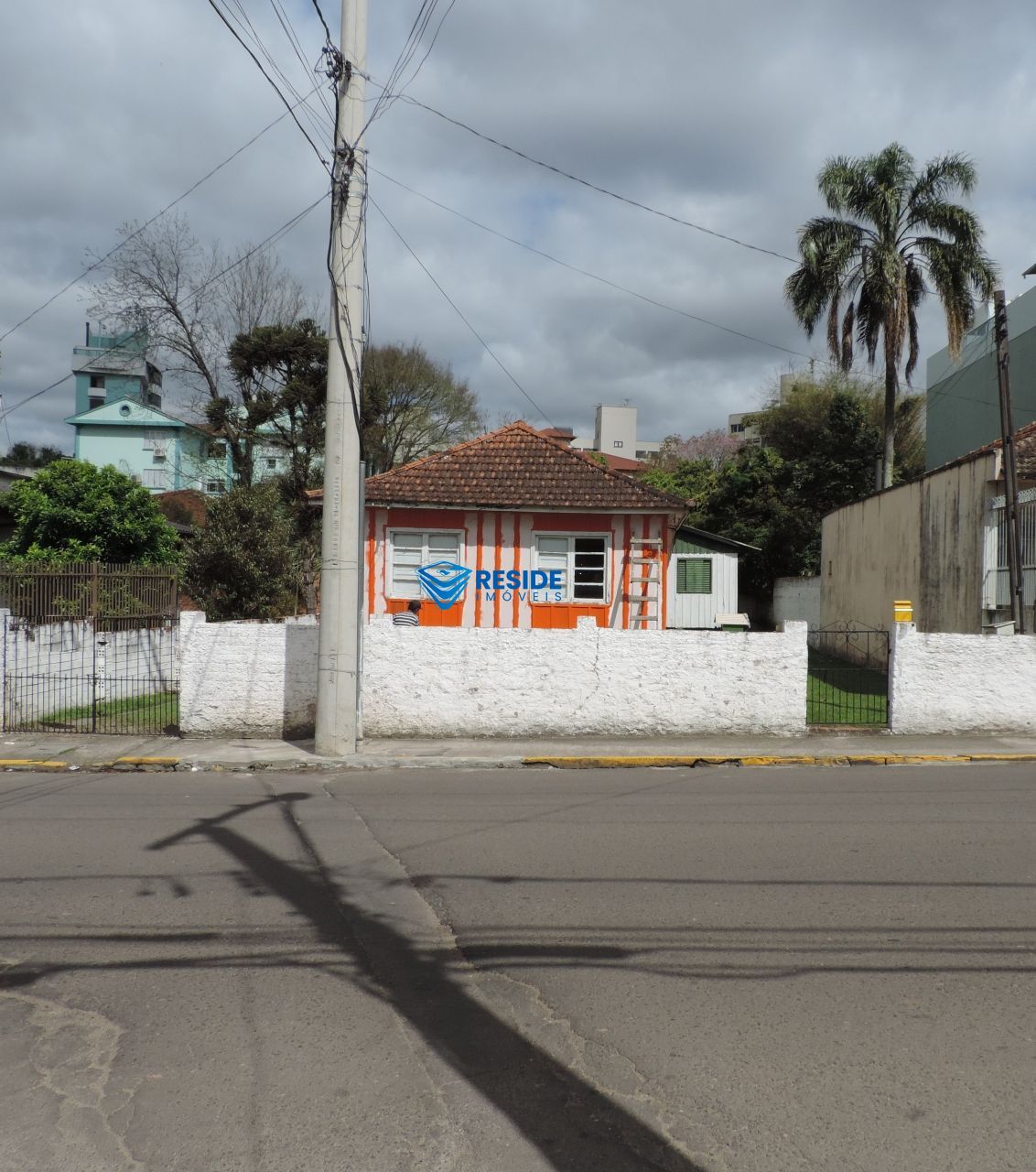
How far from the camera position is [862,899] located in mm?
6363

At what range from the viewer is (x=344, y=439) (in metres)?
12.7

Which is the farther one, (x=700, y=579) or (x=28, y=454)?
(x=28, y=454)

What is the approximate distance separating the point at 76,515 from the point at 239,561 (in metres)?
3.98

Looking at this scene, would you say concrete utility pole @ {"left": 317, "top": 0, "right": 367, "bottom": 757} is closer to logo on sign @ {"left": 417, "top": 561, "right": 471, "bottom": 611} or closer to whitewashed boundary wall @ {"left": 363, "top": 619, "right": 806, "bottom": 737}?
whitewashed boundary wall @ {"left": 363, "top": 619, "right": 806, "bottom": 737}

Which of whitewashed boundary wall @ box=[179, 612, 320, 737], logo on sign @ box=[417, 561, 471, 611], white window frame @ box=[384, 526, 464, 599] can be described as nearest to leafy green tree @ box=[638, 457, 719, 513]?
white window frame @ box=[384, 526, 464, 599]

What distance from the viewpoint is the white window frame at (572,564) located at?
1972 centimetres

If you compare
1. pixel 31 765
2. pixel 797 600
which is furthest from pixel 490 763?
pixel 797 600

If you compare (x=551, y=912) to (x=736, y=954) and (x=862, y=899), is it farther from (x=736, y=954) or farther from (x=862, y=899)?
(x=862, y=899)

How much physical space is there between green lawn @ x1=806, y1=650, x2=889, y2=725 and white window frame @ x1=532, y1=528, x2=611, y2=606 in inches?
200

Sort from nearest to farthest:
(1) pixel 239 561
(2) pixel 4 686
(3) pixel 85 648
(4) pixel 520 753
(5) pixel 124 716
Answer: (4) pixel 520 753 < (2) pixel 4 686 < (5) pixel 124 716 < (3) pixel 85 648 < (1) pixel 239 561

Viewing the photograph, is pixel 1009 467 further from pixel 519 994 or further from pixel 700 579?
pixel 700 579

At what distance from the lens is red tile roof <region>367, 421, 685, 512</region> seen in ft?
63.1

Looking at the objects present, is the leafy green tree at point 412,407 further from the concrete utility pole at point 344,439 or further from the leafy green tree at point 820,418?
the concrete utility pole at point 344,439

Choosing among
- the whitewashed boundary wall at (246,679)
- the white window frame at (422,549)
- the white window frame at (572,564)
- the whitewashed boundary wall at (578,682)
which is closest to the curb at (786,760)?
the whitewashed boundary wall at (578,682)
